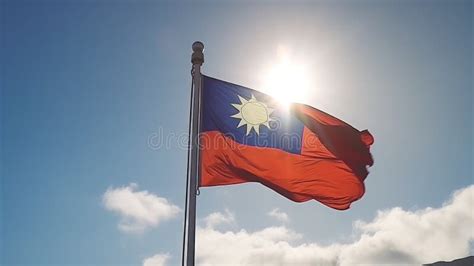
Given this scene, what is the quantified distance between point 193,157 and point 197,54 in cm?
349

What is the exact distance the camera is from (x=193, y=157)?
12266mm

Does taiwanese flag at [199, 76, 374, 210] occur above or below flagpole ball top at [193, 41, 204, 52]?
below

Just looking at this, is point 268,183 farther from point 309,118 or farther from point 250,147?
point 309,118

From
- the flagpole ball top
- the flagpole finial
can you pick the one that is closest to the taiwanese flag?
the flagpole finial

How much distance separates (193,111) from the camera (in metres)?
13.0

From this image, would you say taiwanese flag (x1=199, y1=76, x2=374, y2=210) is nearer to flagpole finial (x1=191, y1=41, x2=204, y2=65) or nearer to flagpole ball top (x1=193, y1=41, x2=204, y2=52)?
flagpole finial (x1=191, y1=41, x2=204, y2=65)

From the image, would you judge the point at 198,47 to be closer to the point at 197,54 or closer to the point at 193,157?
the point at 197,54

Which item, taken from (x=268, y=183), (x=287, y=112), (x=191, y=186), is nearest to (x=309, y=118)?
(x=287, y=112)

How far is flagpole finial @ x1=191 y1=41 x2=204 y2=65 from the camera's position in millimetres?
13961

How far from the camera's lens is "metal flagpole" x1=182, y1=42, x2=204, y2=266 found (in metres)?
11.1

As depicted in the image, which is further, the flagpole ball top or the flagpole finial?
the flagpole ball top

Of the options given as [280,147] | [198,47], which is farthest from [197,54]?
[280,147]

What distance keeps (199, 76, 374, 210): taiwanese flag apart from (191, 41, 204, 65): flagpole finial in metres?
0.88

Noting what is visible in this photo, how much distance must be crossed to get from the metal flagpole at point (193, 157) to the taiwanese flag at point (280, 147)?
94 cm
